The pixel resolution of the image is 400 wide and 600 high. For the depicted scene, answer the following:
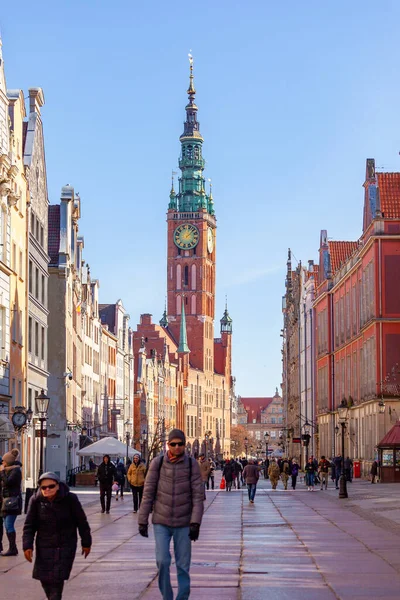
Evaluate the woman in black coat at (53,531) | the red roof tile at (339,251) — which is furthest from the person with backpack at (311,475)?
the woman in black coat at (53,531)

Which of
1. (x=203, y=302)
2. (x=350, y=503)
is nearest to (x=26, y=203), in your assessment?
(x=350, y=503)

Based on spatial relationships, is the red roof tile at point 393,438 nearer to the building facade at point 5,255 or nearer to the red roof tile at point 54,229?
the building facade at point 5,255

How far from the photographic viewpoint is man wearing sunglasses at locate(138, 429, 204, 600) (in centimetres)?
1147

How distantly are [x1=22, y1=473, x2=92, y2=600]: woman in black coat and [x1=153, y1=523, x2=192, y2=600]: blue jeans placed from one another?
1.23 meters

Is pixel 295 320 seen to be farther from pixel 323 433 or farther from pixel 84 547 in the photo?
pixel 84 547

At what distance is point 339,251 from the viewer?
8169 centimetres

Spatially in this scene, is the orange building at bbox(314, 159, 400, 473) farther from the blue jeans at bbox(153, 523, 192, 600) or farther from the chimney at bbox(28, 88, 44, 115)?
the blue jeans at bbox(153, 523, 192, 600)

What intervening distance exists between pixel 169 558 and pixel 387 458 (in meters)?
41.7

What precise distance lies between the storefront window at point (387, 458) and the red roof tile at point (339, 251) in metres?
28.5

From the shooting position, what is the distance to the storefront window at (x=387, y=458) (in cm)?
5188

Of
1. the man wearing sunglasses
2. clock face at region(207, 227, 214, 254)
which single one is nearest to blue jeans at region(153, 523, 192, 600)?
the man wearing sunglasses

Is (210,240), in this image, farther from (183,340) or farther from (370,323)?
(370,323)

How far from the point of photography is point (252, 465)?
1569 inches

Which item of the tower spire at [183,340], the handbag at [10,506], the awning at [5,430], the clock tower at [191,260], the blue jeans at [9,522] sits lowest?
the blue jeans at [9,522]
